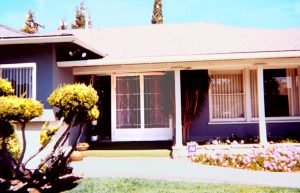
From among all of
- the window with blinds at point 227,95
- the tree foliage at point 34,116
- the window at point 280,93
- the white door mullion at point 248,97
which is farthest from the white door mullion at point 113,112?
the window at point 280,93

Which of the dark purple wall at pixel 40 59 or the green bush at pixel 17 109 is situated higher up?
the dark purple wall at pixel 40 59

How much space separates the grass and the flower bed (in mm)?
1136

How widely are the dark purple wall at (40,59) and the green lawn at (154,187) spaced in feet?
11.5

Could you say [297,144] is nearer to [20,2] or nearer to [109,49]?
[109,49]

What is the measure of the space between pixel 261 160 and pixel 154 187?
3584 millimetres

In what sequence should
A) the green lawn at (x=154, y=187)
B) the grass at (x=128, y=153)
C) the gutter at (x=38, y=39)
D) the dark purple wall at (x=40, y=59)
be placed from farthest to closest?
the grass at (x=128, y=153) → the dark purple wall at (x=40, y=59) → the gutter at (x=38, y=39) → the green lawn at (x=154, y=187)

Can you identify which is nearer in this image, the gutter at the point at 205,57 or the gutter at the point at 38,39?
the gutter at the point at 38,39

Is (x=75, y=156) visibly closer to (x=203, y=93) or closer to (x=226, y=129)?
(x=203, y=93)

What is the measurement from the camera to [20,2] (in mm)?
16656

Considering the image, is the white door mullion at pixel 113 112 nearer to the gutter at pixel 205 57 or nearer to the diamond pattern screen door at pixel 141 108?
the diamond pattern screen door at pixel 141 108

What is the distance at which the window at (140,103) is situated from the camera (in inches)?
483

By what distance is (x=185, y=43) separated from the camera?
11961 millimetres

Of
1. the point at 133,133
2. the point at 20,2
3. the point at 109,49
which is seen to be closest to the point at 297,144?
the point at 133,133

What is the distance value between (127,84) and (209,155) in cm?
479
